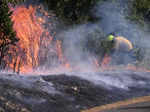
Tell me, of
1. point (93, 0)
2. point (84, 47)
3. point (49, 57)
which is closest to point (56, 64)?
point (49, 57)

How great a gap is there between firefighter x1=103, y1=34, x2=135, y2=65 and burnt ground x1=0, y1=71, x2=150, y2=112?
21.8ft

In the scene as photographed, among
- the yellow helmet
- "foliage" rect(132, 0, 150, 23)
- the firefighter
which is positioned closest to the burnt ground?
A: the firefighter

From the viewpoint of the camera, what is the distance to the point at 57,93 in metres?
4.34

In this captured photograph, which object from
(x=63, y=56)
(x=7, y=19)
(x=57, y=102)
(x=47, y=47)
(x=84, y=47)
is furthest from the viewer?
(x=84, y=47)

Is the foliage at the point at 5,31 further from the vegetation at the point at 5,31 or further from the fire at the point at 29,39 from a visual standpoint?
the fire at the point at 29,39

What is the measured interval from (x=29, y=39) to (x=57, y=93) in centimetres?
455

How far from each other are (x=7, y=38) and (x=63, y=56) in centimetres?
313

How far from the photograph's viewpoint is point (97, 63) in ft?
38.7

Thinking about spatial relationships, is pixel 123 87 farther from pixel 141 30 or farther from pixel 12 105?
pixel 141 30

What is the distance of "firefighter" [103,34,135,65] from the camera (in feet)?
41.9

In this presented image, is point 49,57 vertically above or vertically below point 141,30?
below

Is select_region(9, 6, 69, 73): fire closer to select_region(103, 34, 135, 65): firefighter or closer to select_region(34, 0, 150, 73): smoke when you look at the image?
select_region(34, 0, 150, 73): smoke

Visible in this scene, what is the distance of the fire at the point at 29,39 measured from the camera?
8.01 m

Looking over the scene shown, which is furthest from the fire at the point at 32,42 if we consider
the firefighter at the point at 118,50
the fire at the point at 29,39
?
the firefighter at the point at 118,50
